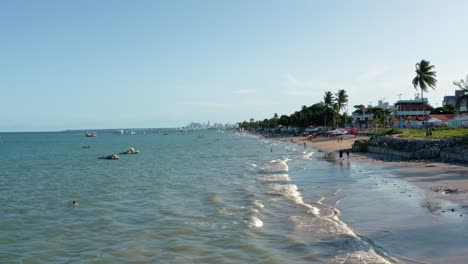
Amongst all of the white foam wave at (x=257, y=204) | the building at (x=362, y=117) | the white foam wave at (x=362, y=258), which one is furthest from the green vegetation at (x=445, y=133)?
the building at (x=362, y=117)

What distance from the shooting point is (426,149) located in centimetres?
4206

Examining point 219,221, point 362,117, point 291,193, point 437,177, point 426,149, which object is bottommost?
point 219,221

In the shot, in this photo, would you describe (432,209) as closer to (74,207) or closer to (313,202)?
(313,202)

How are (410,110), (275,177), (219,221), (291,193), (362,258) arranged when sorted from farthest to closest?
(410,110) → (275,177) → (291,193) → (219,221) → (362,258)

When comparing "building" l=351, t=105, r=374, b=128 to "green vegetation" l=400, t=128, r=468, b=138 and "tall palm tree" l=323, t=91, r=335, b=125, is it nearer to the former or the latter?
"tall palm tree" l=323, t=91, r=335, b=125

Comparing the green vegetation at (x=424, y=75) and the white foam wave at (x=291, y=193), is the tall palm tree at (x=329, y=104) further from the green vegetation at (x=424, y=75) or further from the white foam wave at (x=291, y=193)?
the white foam wave at (x=291, y=193)

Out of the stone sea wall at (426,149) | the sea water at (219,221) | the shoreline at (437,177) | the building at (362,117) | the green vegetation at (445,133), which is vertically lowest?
the sea water at (219,221)

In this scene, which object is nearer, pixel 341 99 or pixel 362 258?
pixel 362 258

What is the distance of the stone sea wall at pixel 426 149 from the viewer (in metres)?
37.4

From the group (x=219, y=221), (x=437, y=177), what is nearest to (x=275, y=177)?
(x=437, y=177)

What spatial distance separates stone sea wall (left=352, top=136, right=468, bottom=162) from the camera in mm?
37406

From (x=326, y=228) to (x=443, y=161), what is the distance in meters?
25.5

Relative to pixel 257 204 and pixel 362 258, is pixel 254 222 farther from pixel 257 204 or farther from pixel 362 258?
pixel 362 258

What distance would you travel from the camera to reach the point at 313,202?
2288 cm
